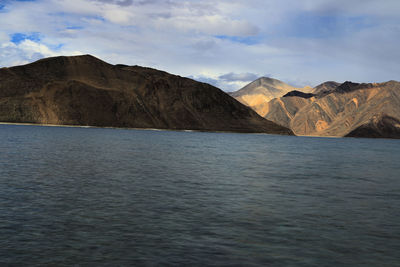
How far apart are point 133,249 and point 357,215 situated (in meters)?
11.4

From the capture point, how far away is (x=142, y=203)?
802 inches

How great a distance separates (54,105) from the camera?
199m

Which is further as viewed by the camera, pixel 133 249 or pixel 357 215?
pixel 357 215

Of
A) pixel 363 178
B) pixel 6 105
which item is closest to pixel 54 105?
pixel 6 105

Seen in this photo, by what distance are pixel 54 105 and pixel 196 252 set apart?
652 feet

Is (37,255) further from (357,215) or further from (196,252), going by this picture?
(357,215)

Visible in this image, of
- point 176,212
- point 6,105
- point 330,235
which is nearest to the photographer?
point 330,235

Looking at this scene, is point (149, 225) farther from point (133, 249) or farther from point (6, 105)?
point (6, 105)

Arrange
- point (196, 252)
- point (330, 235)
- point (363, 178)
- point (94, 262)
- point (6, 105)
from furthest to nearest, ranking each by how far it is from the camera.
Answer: point (6, 105) < point (363, 178) < point (330, 235) < point (196, 252) < point (94, 262)

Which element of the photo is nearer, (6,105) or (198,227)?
(198,227)

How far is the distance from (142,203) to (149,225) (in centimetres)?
443

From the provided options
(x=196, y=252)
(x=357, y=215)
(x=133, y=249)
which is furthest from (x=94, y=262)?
(x=357, y=215)

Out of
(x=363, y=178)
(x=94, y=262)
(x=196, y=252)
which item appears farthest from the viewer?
(x=363, y=178)

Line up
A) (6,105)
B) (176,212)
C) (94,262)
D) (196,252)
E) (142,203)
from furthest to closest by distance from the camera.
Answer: (6,105), (142,203), (176,212), (196,252), (94,262)
